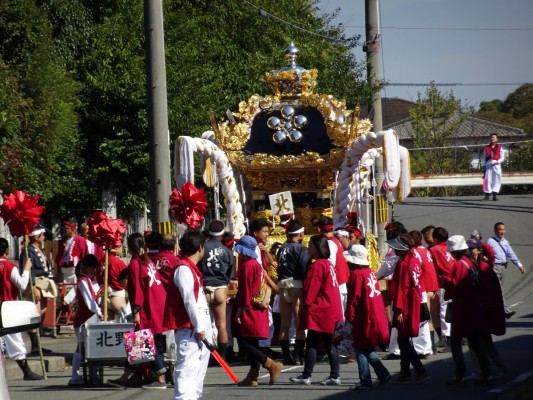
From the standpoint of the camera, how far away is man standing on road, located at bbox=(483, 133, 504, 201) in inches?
1324

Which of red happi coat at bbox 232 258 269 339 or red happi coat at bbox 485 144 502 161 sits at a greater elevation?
red happi coat at bbox 485 144 502 161

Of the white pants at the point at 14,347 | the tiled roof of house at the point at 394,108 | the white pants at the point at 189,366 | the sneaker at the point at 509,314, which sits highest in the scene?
the tiled roof of house at the point at 394,108

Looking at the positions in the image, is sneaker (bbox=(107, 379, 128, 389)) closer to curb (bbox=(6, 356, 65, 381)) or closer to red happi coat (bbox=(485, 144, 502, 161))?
curb (bbox=(6, 356, 65, 381))

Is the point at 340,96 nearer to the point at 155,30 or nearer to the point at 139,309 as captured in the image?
the point at 155,30

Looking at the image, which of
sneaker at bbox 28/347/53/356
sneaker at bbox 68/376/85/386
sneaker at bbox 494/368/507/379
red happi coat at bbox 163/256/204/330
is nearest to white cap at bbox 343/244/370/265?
sneaker at bbox 494/368/507/379

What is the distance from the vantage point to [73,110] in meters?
25.2

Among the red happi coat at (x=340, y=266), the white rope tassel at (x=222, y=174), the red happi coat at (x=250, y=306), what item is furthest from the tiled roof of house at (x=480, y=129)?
the red happi coat at (x=250, y=306)

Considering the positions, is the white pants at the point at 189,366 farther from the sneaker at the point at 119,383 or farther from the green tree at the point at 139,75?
the green tree at the point at 139,75

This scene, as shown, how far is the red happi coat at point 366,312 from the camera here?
12406mm

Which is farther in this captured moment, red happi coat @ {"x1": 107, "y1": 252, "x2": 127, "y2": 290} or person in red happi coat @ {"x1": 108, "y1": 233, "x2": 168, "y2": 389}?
red happi coat @ {"x1": 107, "y1": 252, "x2": 127, "y2": 290}

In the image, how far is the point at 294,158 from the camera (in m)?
20.2

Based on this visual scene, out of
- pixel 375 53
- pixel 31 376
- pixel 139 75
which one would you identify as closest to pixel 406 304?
pixel 31 376

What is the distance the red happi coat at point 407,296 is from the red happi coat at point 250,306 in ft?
4.91

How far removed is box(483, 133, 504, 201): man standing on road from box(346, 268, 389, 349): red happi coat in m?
21.5
